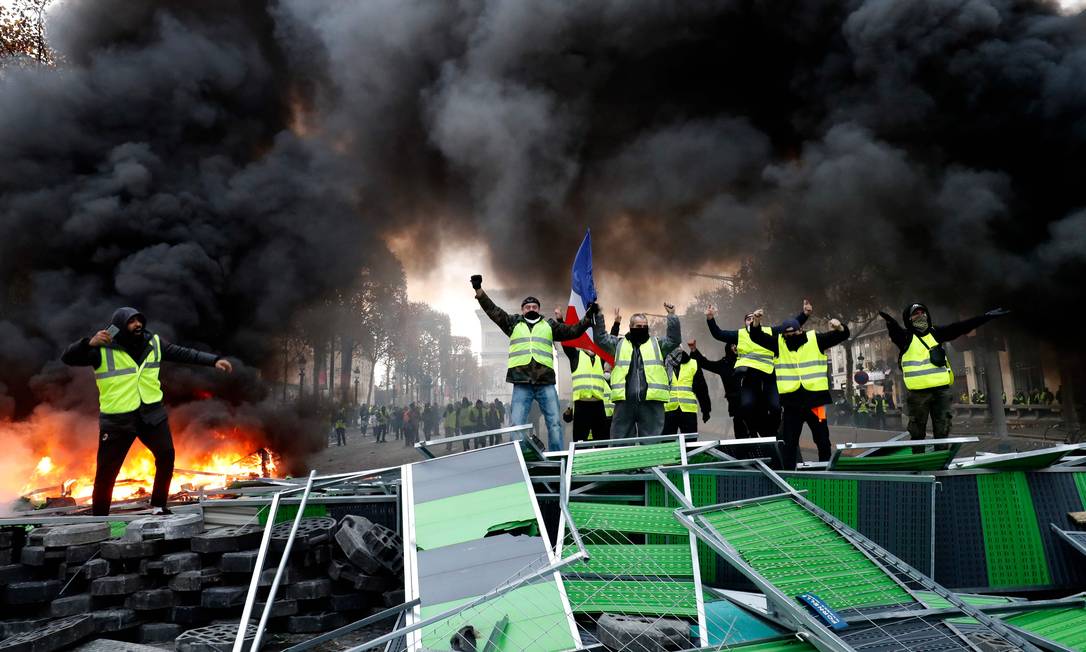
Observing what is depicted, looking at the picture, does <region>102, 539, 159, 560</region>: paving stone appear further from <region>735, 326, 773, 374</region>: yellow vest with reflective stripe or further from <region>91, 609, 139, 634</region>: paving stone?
<region>735, 326, 773, 374</region>: yellow vest with reflective stripe

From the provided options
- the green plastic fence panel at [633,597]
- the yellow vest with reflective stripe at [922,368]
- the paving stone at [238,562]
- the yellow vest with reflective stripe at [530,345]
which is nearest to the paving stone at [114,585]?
the paving stone at [238,562]

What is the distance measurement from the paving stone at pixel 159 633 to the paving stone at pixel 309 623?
24.1 inches

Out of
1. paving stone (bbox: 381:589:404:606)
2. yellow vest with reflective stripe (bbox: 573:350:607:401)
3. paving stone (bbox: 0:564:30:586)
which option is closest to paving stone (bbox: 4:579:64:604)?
paving stone (bbox: 0:564:30:586)

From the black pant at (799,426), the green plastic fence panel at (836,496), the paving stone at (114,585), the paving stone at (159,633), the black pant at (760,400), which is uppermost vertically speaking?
the black pant at (760,400)

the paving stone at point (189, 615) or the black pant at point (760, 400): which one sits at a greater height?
the black pant at point (760, 400)

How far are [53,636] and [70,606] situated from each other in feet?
1.61

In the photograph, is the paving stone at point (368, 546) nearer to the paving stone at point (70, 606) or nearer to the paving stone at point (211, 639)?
the paving stone at point (211, 639)

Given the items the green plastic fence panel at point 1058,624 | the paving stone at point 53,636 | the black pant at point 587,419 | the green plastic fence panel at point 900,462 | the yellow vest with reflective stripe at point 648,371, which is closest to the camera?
the green plastic fence panel at point 1058,624

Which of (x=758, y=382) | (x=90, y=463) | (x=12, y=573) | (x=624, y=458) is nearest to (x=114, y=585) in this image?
(x=12, y=573)

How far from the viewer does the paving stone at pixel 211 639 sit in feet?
9.62

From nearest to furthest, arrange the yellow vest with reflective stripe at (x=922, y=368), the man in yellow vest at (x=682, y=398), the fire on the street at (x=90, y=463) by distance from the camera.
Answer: the yellow vest with reflective stripe at (x=922, y=368) → the man in yellow vest at (x=682, y=398) → the fire on the street at (x=90, y=463)

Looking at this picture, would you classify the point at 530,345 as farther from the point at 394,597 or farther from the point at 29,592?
the point at 29,592

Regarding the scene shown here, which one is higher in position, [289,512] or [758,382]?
[758,382]

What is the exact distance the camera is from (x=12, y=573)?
11.8 feet
